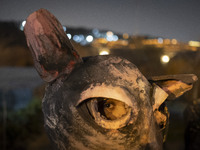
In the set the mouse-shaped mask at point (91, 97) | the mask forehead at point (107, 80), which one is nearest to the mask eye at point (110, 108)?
the mouse-shaped mask at point (91, 97)

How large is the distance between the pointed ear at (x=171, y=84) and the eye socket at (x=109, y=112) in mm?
259

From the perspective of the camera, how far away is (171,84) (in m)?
1.56

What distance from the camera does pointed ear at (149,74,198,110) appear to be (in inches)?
57.9

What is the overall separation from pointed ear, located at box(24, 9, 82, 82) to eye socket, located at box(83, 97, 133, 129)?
29 cm

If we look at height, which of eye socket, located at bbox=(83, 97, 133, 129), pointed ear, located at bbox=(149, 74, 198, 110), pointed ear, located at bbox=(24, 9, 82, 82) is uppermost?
pointed ear, located at bbox=(24, 9, 82, 82)

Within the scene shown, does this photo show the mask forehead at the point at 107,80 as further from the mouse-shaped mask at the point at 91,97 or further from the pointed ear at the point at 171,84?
the pointed ear at the point at 171,84

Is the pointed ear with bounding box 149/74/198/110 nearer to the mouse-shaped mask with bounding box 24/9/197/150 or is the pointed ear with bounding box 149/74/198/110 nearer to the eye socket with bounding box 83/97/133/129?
the mouse-shaped mask with bounding box 24/9/197/150

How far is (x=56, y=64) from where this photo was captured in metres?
1.40

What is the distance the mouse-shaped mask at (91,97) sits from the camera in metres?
1.31

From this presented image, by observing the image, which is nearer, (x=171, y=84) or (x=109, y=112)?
(x=109, y=112)

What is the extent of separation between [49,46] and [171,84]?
87cm

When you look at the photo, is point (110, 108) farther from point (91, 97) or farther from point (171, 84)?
point (171, 84)

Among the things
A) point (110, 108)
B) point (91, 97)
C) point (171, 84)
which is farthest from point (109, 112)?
point (171, 84)

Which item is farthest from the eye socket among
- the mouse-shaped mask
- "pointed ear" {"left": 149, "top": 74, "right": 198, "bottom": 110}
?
"pointed ear" {"left": 149, "top": 74, "right": 198, "bottom": 110}
